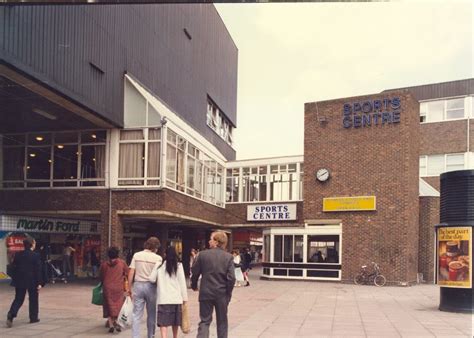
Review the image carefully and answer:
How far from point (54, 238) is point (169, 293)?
18045mm

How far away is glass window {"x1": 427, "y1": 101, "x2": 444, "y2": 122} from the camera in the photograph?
37531 mm

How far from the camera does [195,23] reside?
113 ft

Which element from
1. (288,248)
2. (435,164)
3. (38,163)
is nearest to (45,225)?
(38,163)

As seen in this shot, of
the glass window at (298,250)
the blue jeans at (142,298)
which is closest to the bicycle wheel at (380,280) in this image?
the glass window at (298,250)

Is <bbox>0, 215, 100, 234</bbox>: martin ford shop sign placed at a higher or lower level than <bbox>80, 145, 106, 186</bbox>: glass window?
lower

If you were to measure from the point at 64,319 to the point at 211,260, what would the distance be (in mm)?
5656

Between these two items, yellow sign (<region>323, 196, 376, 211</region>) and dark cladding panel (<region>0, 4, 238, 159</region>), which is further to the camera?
yellow sign (<region>323, 196, 376, 211</region>)

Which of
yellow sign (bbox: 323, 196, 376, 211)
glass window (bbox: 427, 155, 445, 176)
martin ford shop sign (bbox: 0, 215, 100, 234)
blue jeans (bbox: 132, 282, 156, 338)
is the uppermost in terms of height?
glass window (bbox: 427, 155, 445, 176)

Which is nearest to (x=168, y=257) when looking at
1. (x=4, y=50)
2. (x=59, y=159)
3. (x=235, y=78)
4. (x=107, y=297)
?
(x=107, y=297)

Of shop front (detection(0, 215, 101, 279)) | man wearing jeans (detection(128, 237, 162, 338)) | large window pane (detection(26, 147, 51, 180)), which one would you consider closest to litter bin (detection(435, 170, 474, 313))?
man wearing jeans (detection(128, 237, 162, 338))

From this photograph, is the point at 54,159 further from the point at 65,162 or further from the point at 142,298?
the point at 142,298

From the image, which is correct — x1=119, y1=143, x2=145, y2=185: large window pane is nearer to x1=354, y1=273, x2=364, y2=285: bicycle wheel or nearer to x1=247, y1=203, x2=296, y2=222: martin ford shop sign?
x1=354, y1=273, x2=364, y2=285: bicycle wheel

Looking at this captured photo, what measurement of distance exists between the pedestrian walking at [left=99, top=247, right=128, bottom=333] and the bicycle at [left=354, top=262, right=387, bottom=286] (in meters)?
16.9

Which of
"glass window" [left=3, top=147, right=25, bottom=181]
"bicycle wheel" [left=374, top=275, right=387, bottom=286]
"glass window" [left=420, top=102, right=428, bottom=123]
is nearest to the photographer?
"glass window" [left=3, top=147, right=25, bottom=181]
